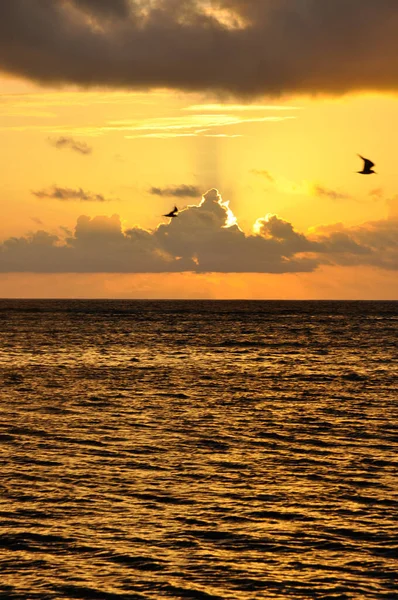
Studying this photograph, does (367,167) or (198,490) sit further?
(367,167)

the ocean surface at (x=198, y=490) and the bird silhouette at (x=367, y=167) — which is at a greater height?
the bird silhouette at (x=367, y=167)

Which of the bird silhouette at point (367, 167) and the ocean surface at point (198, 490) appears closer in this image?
the ocean surface at point (198, 490)

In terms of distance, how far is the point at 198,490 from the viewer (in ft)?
92.5

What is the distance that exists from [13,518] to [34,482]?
13.6 feet

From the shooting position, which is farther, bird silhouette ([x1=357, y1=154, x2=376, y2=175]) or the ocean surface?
bird silhouette ([x1=357, y1=154, x2=376, y2=175])

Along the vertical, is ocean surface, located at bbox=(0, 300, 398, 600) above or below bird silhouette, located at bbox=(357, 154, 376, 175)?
below

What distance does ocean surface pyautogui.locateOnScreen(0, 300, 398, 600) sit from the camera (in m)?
20.6

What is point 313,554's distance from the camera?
873 inches

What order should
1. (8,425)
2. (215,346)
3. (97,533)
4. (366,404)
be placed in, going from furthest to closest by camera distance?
1. (215,346)
2. (366,404)
3. (8,425)
4. (97,533)

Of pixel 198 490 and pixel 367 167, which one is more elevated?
pixel 367 167

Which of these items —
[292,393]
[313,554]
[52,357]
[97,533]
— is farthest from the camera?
[52,357]

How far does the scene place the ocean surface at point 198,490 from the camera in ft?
67.7

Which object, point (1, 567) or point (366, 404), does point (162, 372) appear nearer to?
point (366, 404)

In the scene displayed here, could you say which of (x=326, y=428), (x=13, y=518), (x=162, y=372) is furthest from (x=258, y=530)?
(x=162, y=372)
